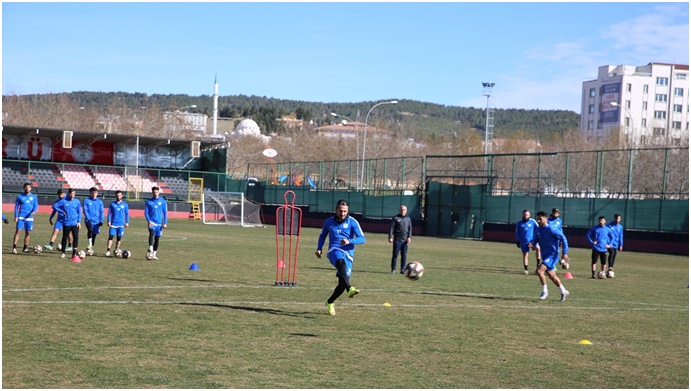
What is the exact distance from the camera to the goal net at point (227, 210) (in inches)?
2410

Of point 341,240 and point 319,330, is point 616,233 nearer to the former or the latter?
point 341,240

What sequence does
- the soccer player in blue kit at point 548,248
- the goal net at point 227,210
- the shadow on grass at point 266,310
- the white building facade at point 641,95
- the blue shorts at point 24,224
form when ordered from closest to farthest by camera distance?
1. the shadow on grass at point 266,310
2. the soccer player in blue kit at point 548,248
3. the blue shorts at point 24,224
4. the goal net at point 227,210
5. the white building facade at point 641,95

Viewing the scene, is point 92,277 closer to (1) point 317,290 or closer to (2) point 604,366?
(1) point 317,290

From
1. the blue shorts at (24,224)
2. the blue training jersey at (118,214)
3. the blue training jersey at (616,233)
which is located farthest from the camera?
the blue training jersey at (616,233)

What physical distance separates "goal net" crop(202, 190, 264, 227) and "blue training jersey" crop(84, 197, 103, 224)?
33.6 m

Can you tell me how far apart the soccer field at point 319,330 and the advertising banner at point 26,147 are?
146 ft

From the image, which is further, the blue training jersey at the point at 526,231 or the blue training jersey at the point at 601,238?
the blue training jersey at the point at 526,231

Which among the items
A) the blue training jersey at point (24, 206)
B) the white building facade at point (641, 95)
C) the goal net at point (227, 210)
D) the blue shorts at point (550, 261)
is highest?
the white building facade at point (641, 95)

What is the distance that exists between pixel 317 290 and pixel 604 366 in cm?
879

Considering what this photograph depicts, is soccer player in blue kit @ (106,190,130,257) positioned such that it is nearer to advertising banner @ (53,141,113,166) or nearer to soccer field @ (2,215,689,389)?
soccer field @ (2,215,689,389)

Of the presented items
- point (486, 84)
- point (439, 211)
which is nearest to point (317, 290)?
point (439, 211)

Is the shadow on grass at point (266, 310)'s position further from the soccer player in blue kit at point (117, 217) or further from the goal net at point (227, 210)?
the goal net at point (227, 210)

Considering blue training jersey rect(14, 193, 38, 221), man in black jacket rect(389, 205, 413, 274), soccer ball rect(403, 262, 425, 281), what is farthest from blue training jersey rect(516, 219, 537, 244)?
blue training jersey rect(14, 193, 38, 221)

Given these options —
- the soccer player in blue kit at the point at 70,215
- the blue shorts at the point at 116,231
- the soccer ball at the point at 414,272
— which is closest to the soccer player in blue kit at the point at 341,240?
the soccer ball at the point at 414,272
